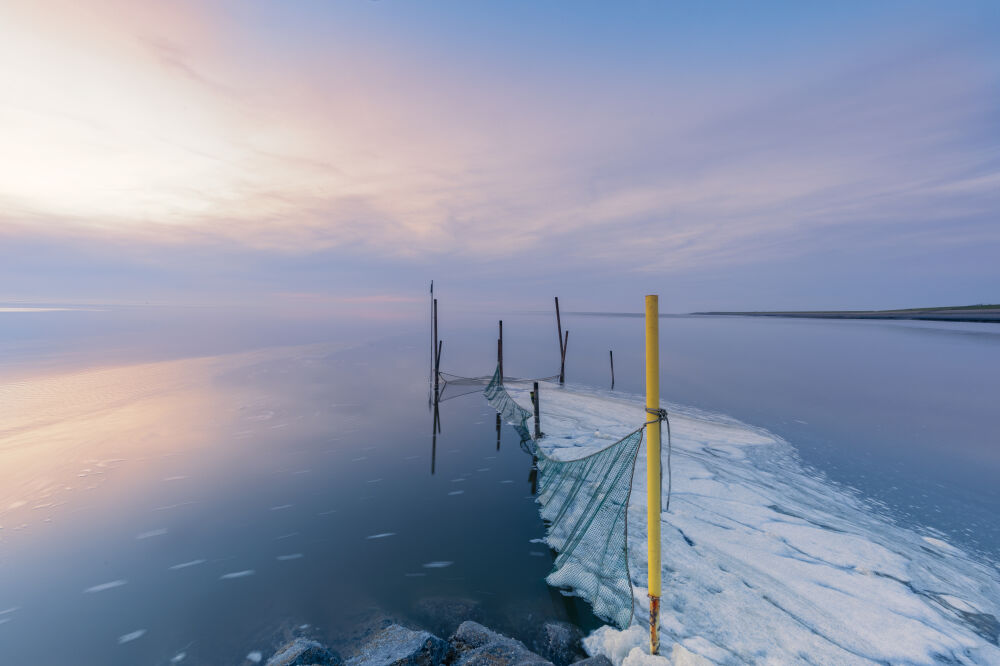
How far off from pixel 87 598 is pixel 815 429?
21634 mm

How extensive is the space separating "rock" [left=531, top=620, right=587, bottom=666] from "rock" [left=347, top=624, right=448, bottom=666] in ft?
4.67

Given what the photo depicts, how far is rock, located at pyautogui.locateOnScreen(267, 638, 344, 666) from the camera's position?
15.3 ft

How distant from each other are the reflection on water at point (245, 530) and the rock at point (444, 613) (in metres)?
0.05

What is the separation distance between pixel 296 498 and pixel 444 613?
5.84m

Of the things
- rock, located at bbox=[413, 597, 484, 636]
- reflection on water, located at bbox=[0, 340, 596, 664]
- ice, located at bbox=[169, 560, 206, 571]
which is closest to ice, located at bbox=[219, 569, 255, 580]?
reflection on water, located at bbox=[0, 340, 596, 664]

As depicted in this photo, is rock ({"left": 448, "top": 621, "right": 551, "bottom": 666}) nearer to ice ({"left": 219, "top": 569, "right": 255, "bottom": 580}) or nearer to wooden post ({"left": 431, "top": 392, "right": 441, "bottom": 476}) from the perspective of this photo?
ice ({"left": 219, "top": 569, "right": 255, "bottom": 580})

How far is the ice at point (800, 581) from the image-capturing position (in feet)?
16.6

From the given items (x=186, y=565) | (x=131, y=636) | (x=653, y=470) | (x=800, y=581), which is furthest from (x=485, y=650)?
(x=186, y=565)

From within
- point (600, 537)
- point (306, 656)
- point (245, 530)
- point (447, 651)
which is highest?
point (600, 537)

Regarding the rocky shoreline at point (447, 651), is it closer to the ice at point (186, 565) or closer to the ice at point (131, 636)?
the ice at point (131, 636)

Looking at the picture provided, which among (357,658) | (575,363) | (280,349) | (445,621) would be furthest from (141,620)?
(280,349)

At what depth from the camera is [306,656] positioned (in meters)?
4.73

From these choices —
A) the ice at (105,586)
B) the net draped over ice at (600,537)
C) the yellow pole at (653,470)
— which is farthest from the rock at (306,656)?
the ice at (105,586)

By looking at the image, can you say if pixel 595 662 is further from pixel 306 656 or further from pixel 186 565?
pixel 186 565
